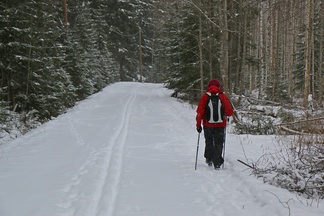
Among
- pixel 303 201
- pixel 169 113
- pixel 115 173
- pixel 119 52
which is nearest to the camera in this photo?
pixel 303 201

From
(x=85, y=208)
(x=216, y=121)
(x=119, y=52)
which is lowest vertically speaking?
(x=85, y=208)

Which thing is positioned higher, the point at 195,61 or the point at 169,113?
the point at 195,61

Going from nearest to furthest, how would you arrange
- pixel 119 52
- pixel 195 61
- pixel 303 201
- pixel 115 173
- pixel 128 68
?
pixel 303 201 → pixel 115 173 → pixel 195 61 → pixel 119 52 → pixel 128 68

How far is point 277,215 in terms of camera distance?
14.6 ft

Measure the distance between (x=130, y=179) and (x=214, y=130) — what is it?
2.41 metres

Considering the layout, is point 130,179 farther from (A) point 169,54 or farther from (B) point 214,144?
(A) point 169,54

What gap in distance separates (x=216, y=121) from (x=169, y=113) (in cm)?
1007

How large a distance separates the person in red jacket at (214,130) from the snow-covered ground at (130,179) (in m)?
0.29

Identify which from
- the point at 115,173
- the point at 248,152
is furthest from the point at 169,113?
the point at 115,173

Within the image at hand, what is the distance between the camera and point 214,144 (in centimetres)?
743

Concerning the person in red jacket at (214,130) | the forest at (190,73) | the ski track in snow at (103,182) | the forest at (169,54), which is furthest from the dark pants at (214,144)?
the forest at (169,54)

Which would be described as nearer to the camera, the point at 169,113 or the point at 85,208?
the point at 85,208

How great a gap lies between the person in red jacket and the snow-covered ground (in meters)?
0.29

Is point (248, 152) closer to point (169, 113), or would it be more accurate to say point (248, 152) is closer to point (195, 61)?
point (169, 113)
